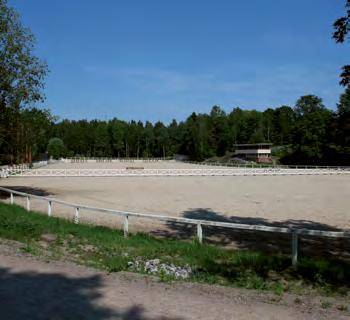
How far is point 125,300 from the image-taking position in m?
5.62

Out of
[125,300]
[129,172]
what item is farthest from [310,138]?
[125,300]

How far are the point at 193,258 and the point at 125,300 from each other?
354 cm

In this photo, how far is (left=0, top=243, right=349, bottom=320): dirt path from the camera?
5164 millimetres

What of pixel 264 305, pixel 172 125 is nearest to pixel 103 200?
pixel 264 305

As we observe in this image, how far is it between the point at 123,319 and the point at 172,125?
171m

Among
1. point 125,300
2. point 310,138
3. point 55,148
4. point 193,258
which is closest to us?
point 125,300

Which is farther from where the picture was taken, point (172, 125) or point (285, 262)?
point (172, 125)

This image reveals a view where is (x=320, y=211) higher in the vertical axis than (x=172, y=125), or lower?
lower

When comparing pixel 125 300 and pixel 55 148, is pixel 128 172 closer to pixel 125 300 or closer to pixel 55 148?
pixel 125 300

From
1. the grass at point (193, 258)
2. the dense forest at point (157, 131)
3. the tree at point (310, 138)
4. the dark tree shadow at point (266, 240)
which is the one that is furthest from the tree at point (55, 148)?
the grass at point (193, 258)

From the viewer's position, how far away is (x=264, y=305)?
5699mm

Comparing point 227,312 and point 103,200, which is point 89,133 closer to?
point 103,200

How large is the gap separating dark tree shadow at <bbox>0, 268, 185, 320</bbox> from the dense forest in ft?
23.2

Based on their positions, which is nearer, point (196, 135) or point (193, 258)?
point (193, 258)
